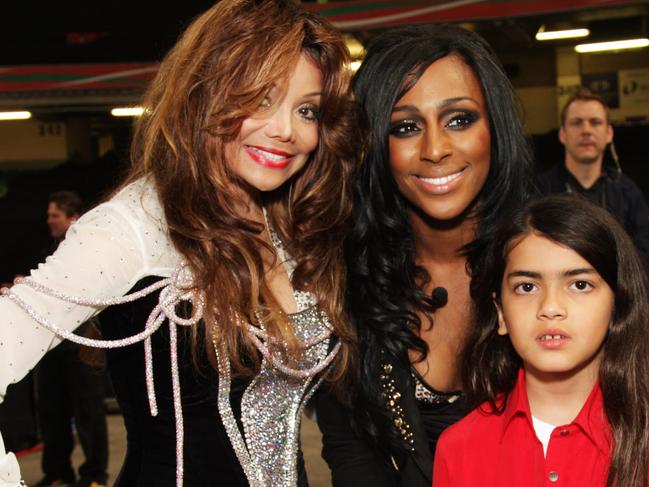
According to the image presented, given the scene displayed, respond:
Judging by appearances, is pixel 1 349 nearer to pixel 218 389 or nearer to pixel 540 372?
pixel 218 389

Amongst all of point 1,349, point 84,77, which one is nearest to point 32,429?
point 84,77

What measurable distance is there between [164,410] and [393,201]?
83cm

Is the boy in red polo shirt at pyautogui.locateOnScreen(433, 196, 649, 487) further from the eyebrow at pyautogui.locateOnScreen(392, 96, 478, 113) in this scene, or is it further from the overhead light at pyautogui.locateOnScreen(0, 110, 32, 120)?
the overhead light at pyautogui.locateOnScreen(0, 110, 32, 120)

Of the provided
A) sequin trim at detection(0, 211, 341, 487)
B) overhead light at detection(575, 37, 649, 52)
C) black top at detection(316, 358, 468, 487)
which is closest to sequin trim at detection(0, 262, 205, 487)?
sequin trim at detection(0, 211, 341, 487)

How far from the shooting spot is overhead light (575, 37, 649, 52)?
886 centimetres

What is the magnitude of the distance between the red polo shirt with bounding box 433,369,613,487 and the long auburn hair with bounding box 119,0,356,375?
17.2 inches

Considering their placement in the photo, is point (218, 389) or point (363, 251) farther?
A: point (363, 251)

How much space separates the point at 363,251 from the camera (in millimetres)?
2416

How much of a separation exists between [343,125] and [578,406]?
Result: 2.60 ft

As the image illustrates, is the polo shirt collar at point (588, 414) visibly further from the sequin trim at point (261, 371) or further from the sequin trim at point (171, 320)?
the sequin trim at point (171, 320)

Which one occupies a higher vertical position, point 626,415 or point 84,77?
point 84,77

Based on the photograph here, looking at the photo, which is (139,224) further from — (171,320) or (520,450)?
(520,450)

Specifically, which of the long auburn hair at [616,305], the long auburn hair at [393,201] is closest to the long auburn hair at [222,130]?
the long auburn hair at [393,201]

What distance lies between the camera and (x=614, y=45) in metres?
→ 8.98
